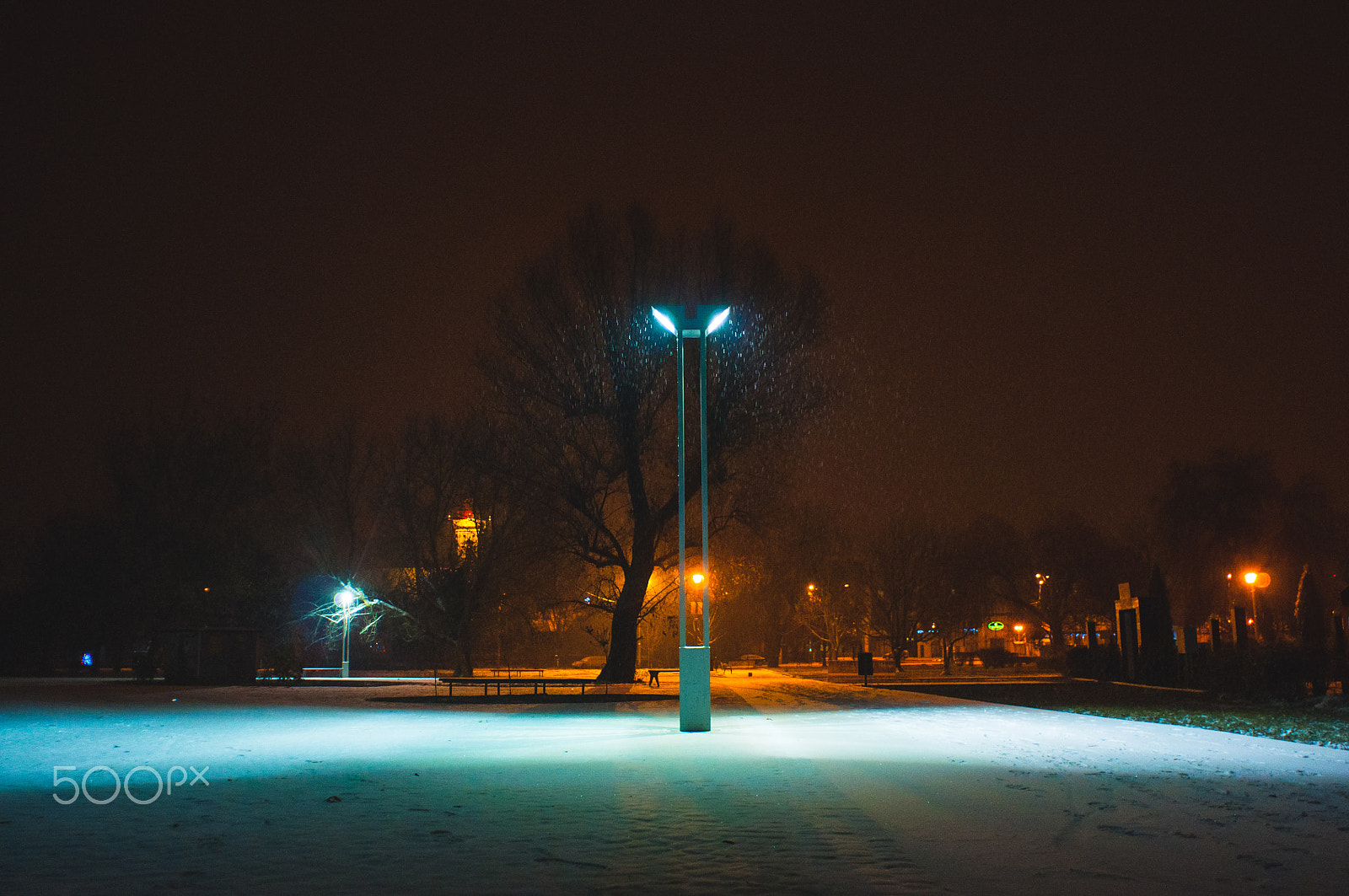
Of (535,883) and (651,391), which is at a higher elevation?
(651,391)

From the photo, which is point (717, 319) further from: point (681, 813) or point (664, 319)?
point (681, 813)

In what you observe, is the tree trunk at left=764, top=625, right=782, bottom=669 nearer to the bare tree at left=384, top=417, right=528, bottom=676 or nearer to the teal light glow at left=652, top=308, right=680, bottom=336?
the bare tree at left=384, top=417, right=528, bottom=676

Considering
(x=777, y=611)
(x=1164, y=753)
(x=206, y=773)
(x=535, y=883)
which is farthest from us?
(x=777, y=611)

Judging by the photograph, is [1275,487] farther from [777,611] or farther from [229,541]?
[229,541]

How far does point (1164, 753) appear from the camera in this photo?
1466 cm

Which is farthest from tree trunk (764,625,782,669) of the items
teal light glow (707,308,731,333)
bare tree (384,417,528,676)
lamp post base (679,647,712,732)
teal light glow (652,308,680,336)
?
teal light glow (652,308,680,336)

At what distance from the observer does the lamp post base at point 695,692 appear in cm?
1839

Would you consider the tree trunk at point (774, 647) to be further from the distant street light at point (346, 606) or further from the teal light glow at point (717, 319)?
the teal light glow at point (717, 319)

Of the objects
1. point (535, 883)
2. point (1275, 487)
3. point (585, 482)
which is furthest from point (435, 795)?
point (1275, 487)

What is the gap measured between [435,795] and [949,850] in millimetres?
5137

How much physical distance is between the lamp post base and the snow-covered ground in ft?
1.25

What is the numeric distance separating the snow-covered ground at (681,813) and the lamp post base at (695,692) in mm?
381

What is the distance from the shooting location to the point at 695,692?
18.5 meters

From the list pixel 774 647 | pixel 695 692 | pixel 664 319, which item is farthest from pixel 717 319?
pixel 774 647
